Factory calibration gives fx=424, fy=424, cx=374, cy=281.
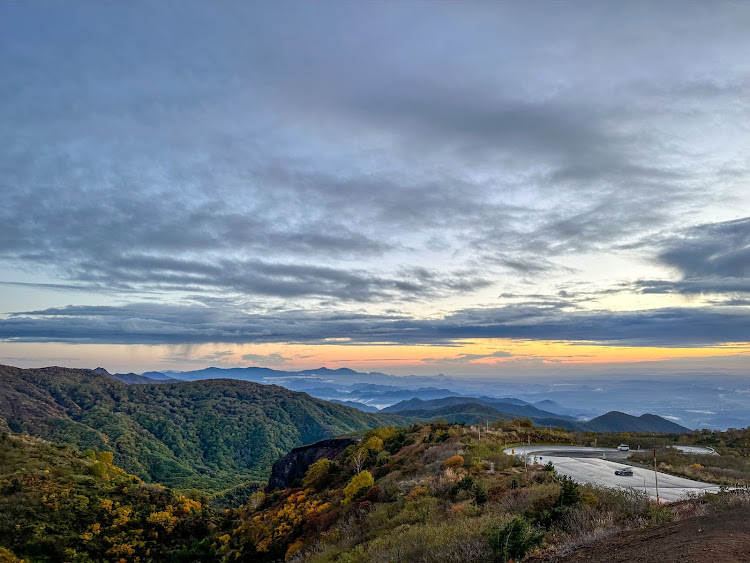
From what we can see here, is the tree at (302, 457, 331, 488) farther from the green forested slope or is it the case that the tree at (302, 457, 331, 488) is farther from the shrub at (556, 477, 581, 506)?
the shrub at (556, 477, 581, 506)

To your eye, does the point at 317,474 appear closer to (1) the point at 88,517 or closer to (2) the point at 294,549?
(1) the point at 88,517

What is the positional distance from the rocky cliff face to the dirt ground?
62.6 meters

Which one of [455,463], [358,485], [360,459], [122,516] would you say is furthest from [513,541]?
[122,516]

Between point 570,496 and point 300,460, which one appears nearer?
point 570,496

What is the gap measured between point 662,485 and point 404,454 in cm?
2030

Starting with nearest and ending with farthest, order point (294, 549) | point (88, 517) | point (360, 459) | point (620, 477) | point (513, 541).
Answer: point (513, 541)
point (620, 477)
point (294, 549)
point (88, 517)
point (360, 459)

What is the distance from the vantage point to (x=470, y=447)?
2870cm

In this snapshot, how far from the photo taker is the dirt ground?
7.08 metres

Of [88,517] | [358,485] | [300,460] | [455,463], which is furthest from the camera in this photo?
[300,460]

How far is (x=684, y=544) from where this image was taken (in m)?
7.76

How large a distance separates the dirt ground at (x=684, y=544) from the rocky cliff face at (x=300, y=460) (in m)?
62.6

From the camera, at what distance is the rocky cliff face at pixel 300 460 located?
2785 inches

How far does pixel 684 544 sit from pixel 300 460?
257ft

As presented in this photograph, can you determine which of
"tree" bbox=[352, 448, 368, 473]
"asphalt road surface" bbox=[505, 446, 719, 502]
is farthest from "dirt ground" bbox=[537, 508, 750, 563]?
"tree" bbox=[352, 448, 368, 473]
